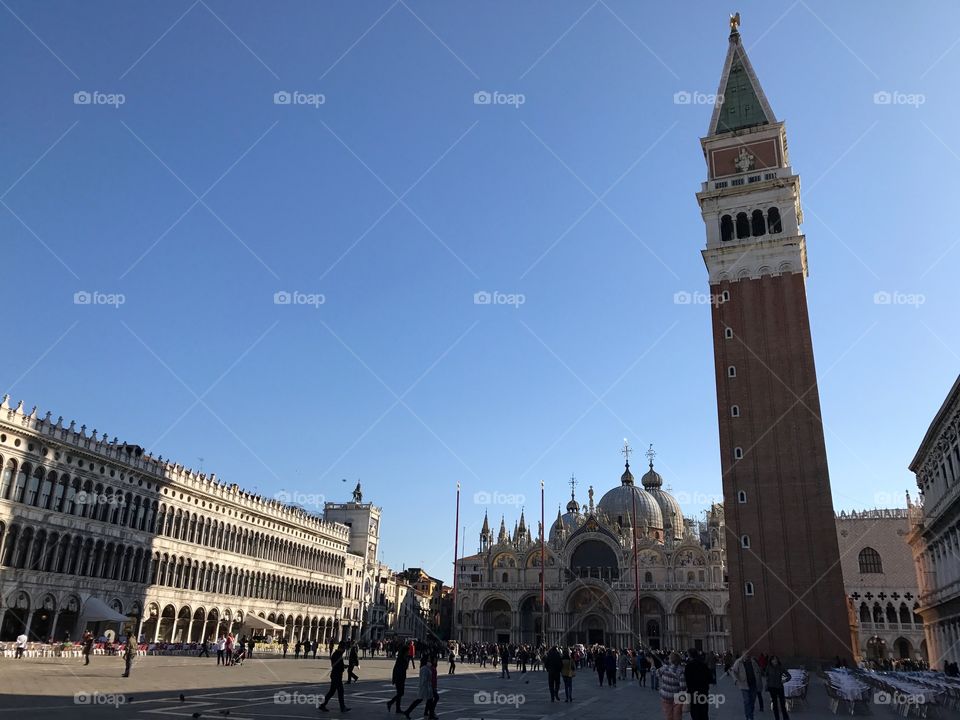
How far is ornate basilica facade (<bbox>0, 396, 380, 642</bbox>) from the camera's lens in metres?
36.0

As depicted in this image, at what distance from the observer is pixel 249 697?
59.9 ft

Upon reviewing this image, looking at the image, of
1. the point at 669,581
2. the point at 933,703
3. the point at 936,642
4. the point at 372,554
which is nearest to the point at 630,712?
the point at 933,703

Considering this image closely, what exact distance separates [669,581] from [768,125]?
143 feet

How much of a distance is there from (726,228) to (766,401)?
13.6m

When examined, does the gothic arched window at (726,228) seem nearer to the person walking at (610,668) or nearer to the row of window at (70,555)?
the person walking at (610,668)

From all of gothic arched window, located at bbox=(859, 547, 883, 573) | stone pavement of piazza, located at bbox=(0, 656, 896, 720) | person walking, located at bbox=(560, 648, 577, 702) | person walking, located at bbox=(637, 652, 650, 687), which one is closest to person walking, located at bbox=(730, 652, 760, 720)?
stone pavement of piazza, located at bbox=(0, 656, 896, 720)

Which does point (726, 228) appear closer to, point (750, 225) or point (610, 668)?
point (750, 225)

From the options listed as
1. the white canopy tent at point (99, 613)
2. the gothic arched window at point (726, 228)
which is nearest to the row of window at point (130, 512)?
the white canopy tent at point (99, 613)

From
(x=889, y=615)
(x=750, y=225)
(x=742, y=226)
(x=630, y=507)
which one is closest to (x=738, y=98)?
(x=742, y=226)

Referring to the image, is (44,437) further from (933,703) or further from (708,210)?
(708,210)

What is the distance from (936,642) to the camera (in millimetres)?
44625

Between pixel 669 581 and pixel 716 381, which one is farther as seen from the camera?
pixel 669 581

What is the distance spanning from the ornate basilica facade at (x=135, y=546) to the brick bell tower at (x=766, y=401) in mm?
31384

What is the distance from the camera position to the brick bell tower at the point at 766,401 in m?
41.2
